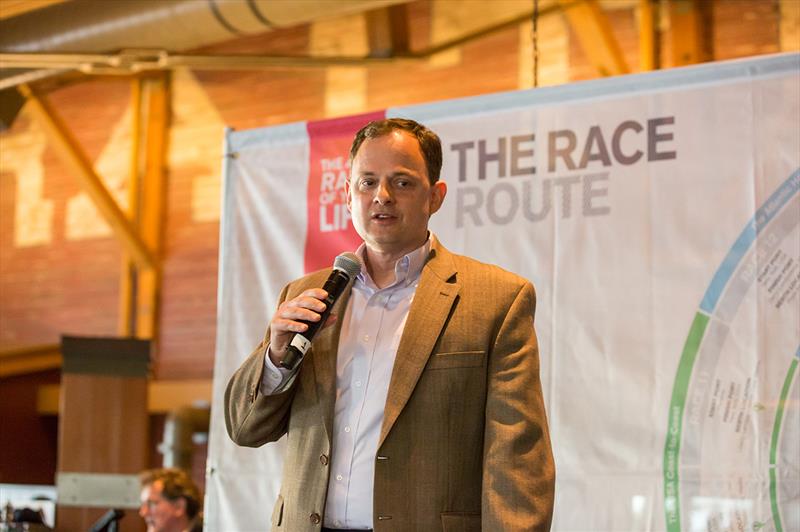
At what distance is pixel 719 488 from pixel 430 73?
440cm

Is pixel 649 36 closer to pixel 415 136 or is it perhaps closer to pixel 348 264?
pixel 415 136

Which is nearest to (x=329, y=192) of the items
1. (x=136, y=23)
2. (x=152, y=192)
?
(x=136, y=23)

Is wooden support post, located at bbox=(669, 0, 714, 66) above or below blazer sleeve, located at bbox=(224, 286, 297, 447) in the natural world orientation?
above

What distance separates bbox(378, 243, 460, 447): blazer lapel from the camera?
190 cm

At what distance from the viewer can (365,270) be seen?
2092 mm

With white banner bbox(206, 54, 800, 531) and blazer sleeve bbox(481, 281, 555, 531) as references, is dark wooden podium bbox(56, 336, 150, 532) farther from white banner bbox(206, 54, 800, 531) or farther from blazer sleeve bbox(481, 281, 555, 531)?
blazer sleeve bbox(481, 281, 555, 531)

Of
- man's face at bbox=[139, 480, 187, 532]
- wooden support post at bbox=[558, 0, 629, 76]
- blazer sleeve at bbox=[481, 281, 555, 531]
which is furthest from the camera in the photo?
wooden support post at bbox=[558, 0, 629, 76]

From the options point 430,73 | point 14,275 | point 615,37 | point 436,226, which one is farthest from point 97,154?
point 436,226

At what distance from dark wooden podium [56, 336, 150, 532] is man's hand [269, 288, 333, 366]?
3856 mm

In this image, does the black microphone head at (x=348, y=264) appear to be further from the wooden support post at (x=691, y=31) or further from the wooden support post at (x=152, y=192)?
the wooden support post at (x=152, y=192)

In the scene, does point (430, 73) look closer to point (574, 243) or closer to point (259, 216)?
point (259, 216)

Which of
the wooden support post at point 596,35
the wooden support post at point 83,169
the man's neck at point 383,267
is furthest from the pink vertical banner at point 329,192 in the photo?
the wooden support post at point 83,169

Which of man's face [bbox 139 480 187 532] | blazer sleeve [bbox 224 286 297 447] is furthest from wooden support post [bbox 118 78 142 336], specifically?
blazer sleeve [bbox 224 286 297 447]

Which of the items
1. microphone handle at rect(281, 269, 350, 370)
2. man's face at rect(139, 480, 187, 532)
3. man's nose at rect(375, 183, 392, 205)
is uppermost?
man's nose at rect(375, 183, 392, 205)
